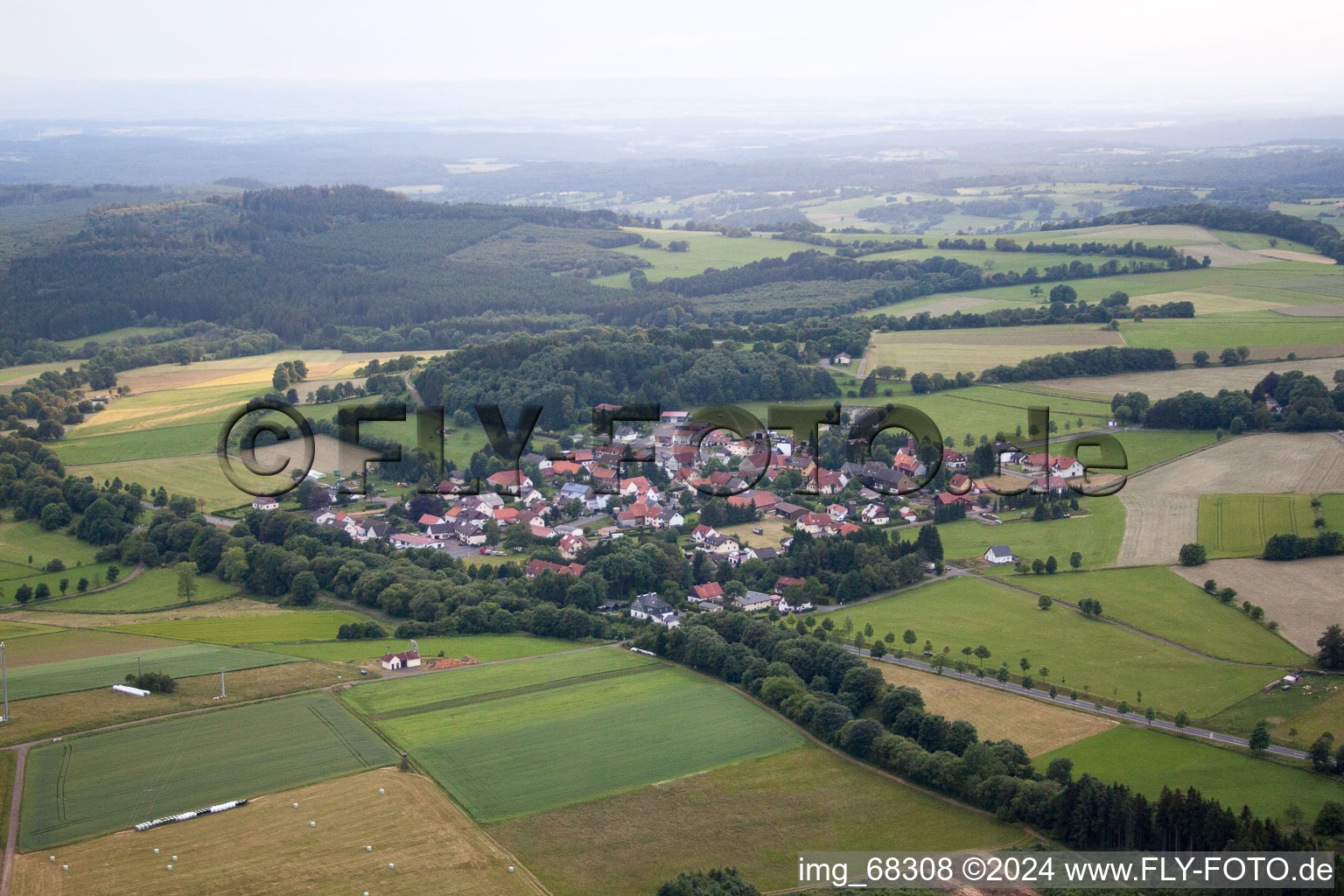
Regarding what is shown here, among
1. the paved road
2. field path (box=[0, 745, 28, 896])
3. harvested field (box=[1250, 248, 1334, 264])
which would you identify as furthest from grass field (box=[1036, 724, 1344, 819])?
harvested field (box=[1250, 248, 1334, 264])

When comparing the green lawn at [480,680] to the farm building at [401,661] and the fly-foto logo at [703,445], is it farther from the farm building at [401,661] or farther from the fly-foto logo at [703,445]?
the fly-foto logo at [703,445]

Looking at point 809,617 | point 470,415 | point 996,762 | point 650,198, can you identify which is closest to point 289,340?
point 470,415

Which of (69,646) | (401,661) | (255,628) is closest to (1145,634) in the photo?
(401,661)

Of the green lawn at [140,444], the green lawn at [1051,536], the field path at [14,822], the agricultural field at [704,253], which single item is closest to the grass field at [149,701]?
the field path at [14,822]

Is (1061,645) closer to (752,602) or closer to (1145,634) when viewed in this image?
(1145,634)

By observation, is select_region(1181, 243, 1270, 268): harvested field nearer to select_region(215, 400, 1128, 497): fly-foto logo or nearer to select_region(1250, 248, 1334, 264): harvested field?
select_region(1250, 248, 1334, 264): harvested field
